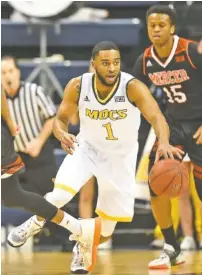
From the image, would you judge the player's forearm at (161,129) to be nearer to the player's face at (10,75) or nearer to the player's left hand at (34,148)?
the player's left hand at (34,148)

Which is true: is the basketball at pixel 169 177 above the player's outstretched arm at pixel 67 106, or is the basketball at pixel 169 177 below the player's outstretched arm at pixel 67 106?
below

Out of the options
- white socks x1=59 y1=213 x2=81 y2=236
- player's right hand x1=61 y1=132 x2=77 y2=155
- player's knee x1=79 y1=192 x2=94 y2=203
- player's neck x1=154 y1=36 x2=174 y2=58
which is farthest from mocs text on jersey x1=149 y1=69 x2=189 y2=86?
player's knee x1=79 y1=192 x2=94 y2=203

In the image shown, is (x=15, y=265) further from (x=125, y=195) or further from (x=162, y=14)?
(x=162, y=14)

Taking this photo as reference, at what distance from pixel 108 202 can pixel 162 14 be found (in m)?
1.31

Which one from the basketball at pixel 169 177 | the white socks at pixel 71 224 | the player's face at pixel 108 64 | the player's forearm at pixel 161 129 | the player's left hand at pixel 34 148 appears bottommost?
the white socks at pixel 71 224

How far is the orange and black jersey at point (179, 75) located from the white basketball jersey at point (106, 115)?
41 centimetres

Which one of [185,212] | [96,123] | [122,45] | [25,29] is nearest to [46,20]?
[25,29]

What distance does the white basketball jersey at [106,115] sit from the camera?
5320mm

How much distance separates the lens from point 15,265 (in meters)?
5.76

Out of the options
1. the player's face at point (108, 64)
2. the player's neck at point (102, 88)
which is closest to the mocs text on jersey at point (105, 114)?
the player's neck at point (102, 88)

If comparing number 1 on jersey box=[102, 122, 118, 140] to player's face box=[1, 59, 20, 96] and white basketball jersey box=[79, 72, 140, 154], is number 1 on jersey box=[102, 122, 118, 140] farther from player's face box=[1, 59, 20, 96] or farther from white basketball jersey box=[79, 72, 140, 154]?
player's face box=[1, 59, 20, 96]

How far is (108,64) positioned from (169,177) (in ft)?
2.62

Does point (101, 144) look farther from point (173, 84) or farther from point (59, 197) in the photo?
point (173, 84)

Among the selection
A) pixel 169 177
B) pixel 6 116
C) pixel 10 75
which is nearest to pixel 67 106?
pixel 6 116
